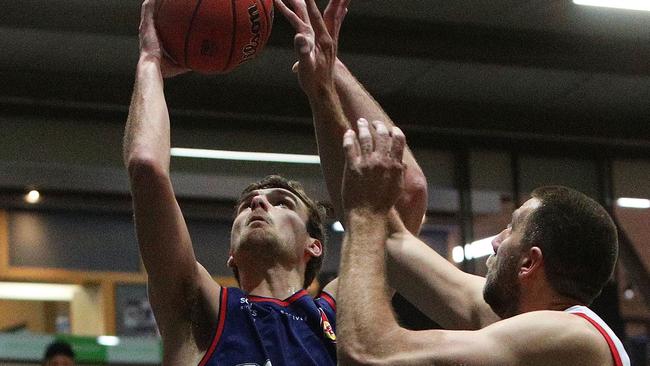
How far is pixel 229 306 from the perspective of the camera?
123 inches

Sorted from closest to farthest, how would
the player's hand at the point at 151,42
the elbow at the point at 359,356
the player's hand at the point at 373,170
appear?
the elbow at the point at 359,356 → the player's hand at the point at 373,170 → the player's hand at the point at 151,42

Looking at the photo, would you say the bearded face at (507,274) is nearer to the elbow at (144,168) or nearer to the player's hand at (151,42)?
the elbow at (144,168)

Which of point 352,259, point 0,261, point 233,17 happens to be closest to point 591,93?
point 0,261

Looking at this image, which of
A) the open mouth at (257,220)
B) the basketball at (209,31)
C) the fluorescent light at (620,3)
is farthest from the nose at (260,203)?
the fluorescent light at (620,3)

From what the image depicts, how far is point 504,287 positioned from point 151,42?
1.15 metres

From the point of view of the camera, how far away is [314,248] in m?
3.62

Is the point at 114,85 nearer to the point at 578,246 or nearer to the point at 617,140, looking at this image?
the point at 617,140

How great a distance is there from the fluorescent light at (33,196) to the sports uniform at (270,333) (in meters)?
6.02

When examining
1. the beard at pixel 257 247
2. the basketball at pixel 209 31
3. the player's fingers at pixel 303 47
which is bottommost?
the beard at pixel 257 247

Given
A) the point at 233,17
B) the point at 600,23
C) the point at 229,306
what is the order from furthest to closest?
the point at 600,23, the point at 233,17, the point at 229,306

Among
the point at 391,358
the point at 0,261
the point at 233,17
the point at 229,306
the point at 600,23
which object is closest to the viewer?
the point at 391,358

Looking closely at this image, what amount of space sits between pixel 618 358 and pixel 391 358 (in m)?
0.55

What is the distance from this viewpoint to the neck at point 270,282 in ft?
11.1

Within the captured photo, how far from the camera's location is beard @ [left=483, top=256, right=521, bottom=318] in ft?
9.57
